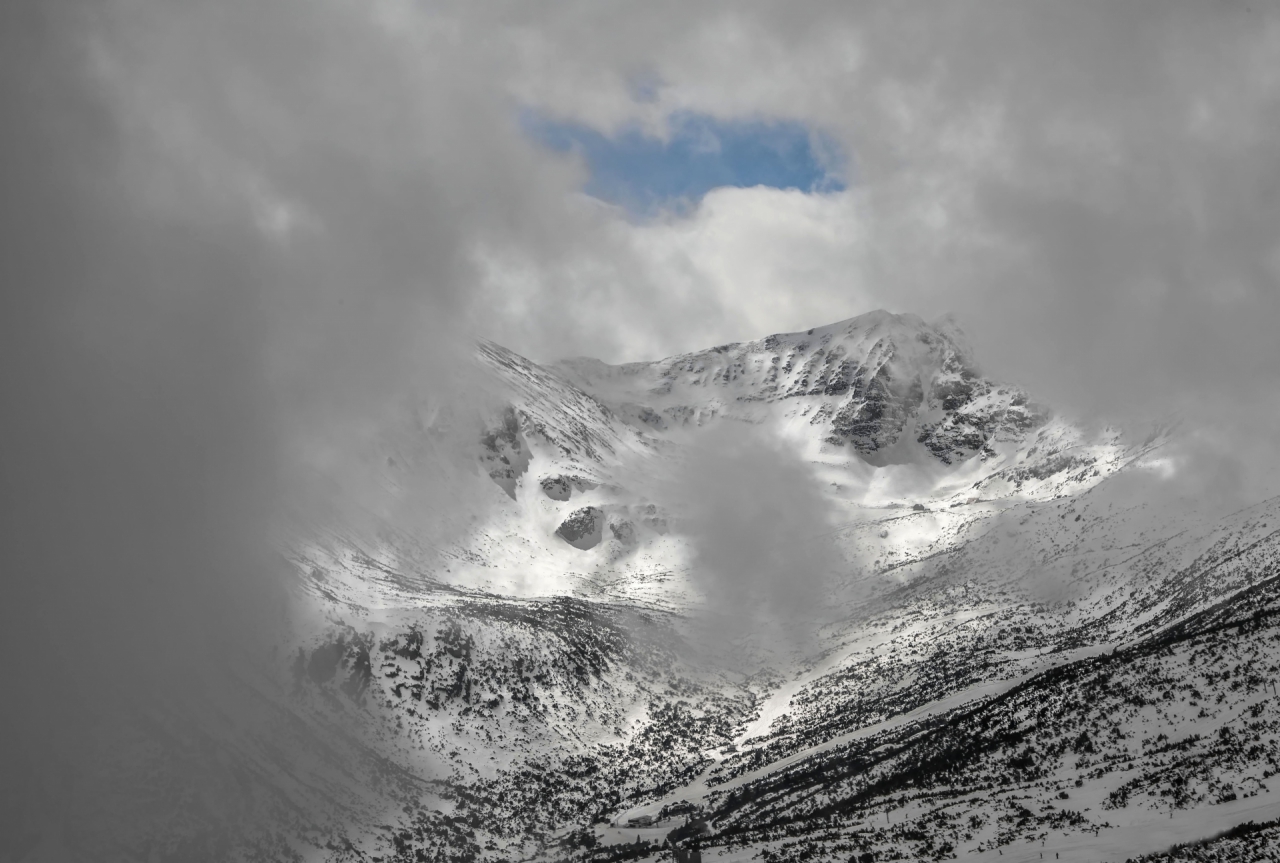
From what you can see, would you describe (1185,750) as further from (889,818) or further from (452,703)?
(452,703)

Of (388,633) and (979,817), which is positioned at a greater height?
(388,633)

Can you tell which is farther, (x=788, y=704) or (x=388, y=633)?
(x=788, y=704)

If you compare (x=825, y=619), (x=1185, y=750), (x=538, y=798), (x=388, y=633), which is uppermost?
(x=825, y=619)

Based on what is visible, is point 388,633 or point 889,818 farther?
point 388,633

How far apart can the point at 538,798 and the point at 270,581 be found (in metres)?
47.0

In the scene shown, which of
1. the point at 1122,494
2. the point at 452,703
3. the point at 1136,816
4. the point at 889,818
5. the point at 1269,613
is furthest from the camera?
the point at 1122,494

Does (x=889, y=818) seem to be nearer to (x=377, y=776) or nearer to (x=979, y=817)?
(x=979, y=817)

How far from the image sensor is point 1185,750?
60.1 metres

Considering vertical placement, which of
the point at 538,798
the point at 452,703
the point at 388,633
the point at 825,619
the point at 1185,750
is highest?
the point at 825,619

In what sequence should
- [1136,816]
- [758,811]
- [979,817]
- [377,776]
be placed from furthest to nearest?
[377,776] → [758,811] → [979,817] → [1136,816]

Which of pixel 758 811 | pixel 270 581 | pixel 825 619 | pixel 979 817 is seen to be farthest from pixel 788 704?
pixel 979 817

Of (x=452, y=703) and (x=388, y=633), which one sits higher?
(x=388, y=633)

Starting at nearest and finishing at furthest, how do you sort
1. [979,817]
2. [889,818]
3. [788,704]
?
[979,817] → [889,818] → [788,704]

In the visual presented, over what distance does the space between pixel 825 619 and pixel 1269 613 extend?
111 metres
